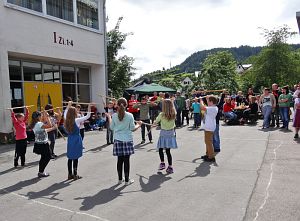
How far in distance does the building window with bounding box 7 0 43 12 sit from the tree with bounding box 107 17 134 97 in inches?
457

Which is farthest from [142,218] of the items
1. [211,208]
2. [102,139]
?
[102,139]

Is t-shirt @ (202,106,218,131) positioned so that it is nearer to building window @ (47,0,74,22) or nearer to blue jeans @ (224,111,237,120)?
blue jeans @ (224,111,237,120)

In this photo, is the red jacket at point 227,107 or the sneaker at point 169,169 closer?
the sneaker at point 169,169

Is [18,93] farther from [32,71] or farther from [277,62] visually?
[277,62]

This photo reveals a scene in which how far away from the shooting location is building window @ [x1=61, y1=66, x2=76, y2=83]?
18.5 m

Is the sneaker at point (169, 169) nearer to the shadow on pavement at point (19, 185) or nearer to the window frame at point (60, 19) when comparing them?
the shadow on pavement at point (19, 185)

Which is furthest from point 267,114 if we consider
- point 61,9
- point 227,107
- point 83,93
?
point 61,9

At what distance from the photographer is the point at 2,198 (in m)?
6.32

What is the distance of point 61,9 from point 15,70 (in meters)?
4.05

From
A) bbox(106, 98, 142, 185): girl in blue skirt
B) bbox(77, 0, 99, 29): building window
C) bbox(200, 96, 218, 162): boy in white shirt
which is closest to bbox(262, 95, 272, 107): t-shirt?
bbox(200, 96, 218, 162): boy in white shirt

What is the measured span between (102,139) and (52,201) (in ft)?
25.9

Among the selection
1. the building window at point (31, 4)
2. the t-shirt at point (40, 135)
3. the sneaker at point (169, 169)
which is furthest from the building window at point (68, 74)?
the sneaker at point (169, 169)

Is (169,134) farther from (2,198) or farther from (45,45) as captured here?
(45,45)

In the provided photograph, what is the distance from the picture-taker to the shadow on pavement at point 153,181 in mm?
6596
